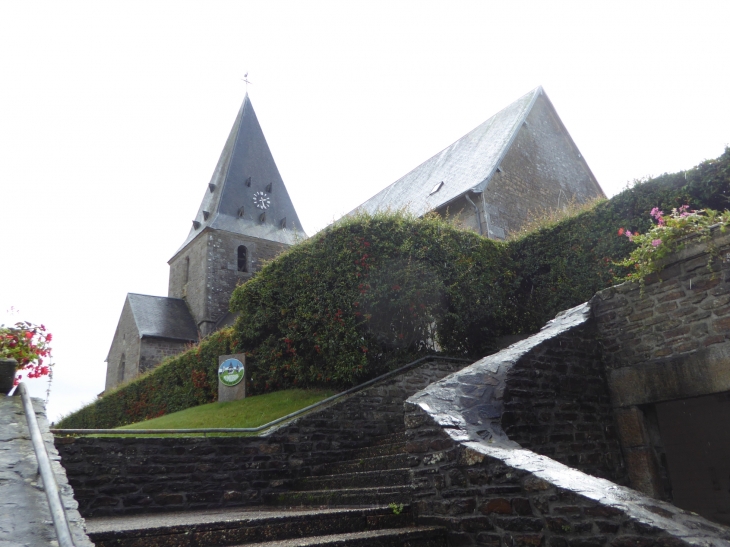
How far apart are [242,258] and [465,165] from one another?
1552 centimetres

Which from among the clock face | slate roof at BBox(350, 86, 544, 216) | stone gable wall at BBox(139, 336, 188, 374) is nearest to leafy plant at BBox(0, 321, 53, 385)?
slate roof at BBox(350, 86, 544, 216)

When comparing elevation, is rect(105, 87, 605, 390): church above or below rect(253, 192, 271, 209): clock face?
below

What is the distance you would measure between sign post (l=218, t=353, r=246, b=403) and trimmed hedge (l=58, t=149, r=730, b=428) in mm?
543

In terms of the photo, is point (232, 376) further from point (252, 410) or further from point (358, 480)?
point (358, 480)

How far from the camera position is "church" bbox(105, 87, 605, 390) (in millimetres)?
16734

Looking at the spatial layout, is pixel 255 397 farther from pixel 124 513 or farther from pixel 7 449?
pixel 7 449

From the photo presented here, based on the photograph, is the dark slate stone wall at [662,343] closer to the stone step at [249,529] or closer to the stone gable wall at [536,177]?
the stone step at [249,529]

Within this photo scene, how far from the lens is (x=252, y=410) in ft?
28.3

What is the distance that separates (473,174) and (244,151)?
739 inches

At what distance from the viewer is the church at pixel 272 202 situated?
54.9ft

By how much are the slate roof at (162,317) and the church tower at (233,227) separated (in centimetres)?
49

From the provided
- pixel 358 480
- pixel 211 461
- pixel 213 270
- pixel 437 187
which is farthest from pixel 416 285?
pixel 213 270

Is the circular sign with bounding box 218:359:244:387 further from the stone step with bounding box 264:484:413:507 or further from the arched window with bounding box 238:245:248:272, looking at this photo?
the arched window with bounding box 238:245:248:272

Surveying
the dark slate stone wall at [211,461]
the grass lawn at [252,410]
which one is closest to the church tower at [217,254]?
the grass lawn at [252,410]
